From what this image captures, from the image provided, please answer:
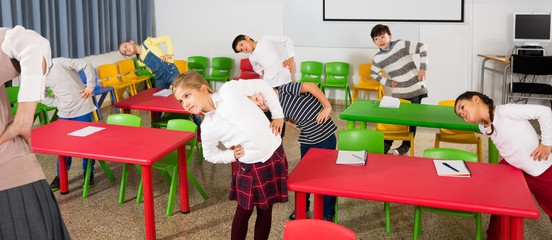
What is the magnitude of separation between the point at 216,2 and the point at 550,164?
682 centimetres

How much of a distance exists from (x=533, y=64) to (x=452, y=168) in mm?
4413

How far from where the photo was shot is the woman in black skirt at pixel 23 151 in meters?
1.92

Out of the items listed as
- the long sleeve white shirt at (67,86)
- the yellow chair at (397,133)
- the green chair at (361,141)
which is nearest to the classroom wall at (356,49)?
the yellow chair at (397,133)

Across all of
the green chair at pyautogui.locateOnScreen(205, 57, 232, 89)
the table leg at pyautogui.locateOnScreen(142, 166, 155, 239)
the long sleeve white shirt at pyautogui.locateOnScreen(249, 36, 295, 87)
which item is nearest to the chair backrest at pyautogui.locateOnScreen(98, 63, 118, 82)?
the green chair at pyautogui.locateOnScreen(205, 57, 232, 89)

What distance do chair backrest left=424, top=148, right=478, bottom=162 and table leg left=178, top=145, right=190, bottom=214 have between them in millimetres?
1911

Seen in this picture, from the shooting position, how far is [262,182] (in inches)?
126

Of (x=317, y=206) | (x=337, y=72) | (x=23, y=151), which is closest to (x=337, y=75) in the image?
(x=337, y=72)

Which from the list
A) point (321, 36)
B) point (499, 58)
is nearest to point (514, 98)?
point (499, 58)

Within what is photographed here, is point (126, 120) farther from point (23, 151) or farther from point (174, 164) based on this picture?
point (23, 151)

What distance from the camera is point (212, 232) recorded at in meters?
4.13

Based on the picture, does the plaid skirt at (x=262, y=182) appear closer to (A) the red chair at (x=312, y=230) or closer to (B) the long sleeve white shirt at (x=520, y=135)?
(A) the red chair at (x=312, y=230)

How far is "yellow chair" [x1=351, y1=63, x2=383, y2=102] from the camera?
26.6ft

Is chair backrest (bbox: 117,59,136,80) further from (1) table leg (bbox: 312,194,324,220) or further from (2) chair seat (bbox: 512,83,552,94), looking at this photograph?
(1) table leg (bbox: 312,194,324,220)

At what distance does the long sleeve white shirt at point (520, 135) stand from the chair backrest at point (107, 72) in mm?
6157
